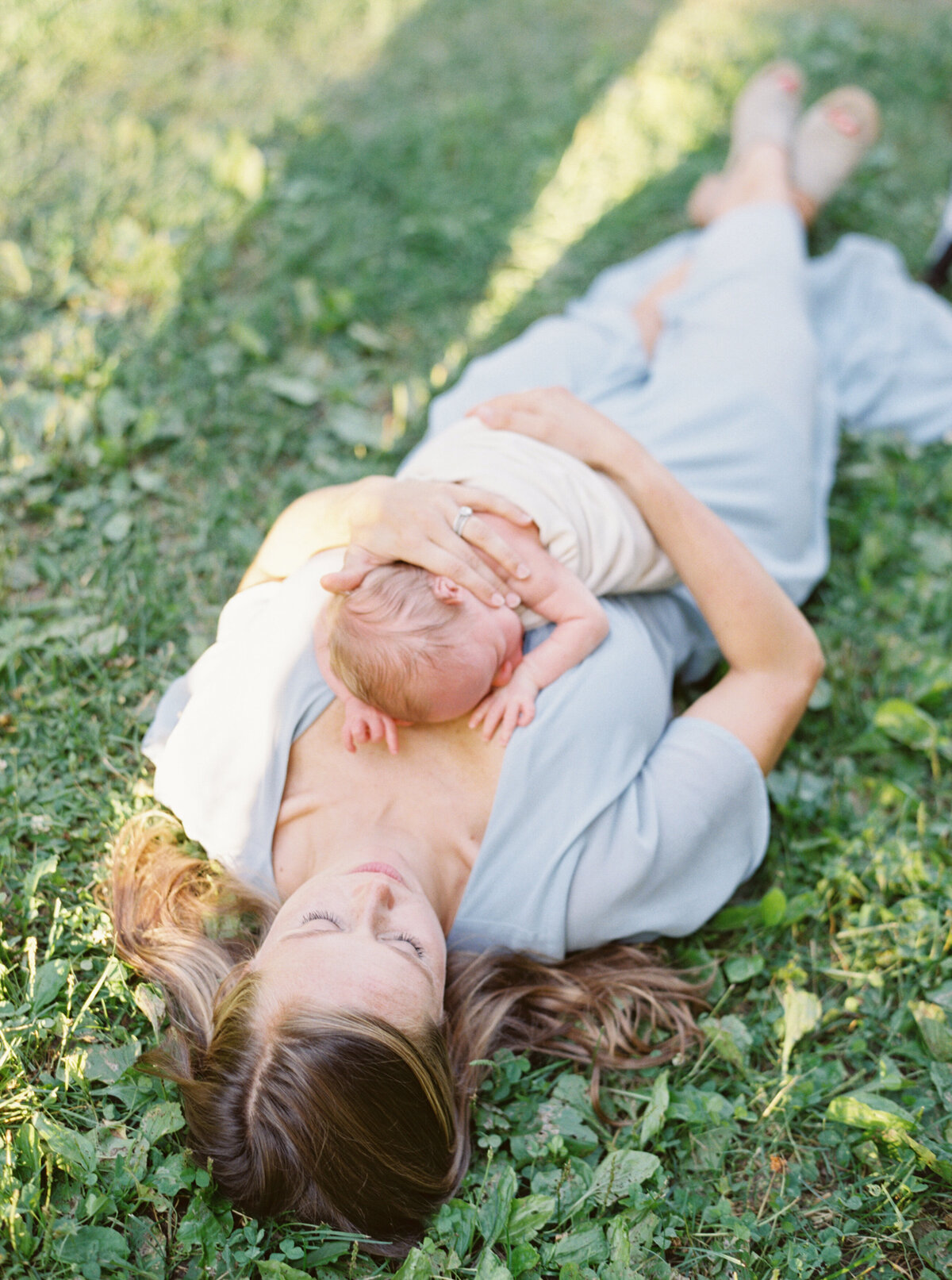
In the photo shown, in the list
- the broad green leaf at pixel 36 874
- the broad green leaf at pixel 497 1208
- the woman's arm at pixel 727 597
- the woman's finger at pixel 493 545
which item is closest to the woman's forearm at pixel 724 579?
the woman's arm at pixel 727 597

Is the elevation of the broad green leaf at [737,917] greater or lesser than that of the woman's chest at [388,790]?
lesser

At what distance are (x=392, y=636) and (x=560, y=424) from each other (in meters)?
0.79

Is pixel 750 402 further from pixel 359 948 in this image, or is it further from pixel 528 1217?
pixel 528 1217

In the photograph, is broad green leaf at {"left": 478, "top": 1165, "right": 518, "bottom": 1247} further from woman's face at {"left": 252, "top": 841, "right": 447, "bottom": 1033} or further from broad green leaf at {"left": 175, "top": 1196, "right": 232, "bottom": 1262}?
broad green leaf at {"left": 175, "top": 1196, "right": 232, "bottom": 1262}

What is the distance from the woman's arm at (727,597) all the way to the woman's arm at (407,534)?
1.00 feet

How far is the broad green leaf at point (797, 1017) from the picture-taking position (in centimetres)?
207

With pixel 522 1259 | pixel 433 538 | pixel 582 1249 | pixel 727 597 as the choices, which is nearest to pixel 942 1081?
pixel 582 1249

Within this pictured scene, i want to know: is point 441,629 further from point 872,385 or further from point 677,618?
point 872,385

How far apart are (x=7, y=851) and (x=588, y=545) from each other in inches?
60.2

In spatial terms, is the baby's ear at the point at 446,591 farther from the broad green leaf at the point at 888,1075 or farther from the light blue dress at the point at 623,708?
the broad green leaf at the point at 888,1075

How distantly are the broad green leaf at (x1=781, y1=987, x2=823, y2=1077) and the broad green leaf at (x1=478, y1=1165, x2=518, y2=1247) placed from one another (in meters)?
0.65

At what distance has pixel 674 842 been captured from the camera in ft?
6.77

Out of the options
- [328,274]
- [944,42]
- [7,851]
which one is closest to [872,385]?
[328,274]

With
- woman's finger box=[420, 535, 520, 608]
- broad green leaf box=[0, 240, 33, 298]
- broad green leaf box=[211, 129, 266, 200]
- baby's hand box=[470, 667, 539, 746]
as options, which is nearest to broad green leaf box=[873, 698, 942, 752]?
baby's hand box=[470, 667, 539, 746]
